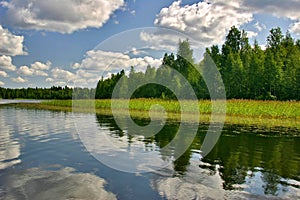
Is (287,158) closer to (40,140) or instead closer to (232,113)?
(40,140)

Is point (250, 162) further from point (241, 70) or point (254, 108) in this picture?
point (241, 70)

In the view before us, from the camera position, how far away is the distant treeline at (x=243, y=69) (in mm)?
48750

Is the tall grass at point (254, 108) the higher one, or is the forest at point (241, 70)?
the forest at point (241, 70)

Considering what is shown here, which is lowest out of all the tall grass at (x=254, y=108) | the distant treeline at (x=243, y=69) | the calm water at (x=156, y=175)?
the calm water at (x=156, y=175)

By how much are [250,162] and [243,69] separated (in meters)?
46.2

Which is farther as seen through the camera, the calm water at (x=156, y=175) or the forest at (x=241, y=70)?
the forest at (x=241, y=70)

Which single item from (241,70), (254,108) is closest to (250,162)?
(254,108)

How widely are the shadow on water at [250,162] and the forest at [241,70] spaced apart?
3482 centimetres

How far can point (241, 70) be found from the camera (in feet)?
178

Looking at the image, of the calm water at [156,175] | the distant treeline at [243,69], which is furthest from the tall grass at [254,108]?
the calm water at [156,175]

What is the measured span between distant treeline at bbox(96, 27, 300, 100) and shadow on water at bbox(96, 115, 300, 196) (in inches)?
1367

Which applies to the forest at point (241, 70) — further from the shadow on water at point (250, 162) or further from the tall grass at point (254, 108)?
the shadow on water at point (250, 162)

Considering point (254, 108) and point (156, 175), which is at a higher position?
point (254, 108)

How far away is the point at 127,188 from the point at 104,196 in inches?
31.9
